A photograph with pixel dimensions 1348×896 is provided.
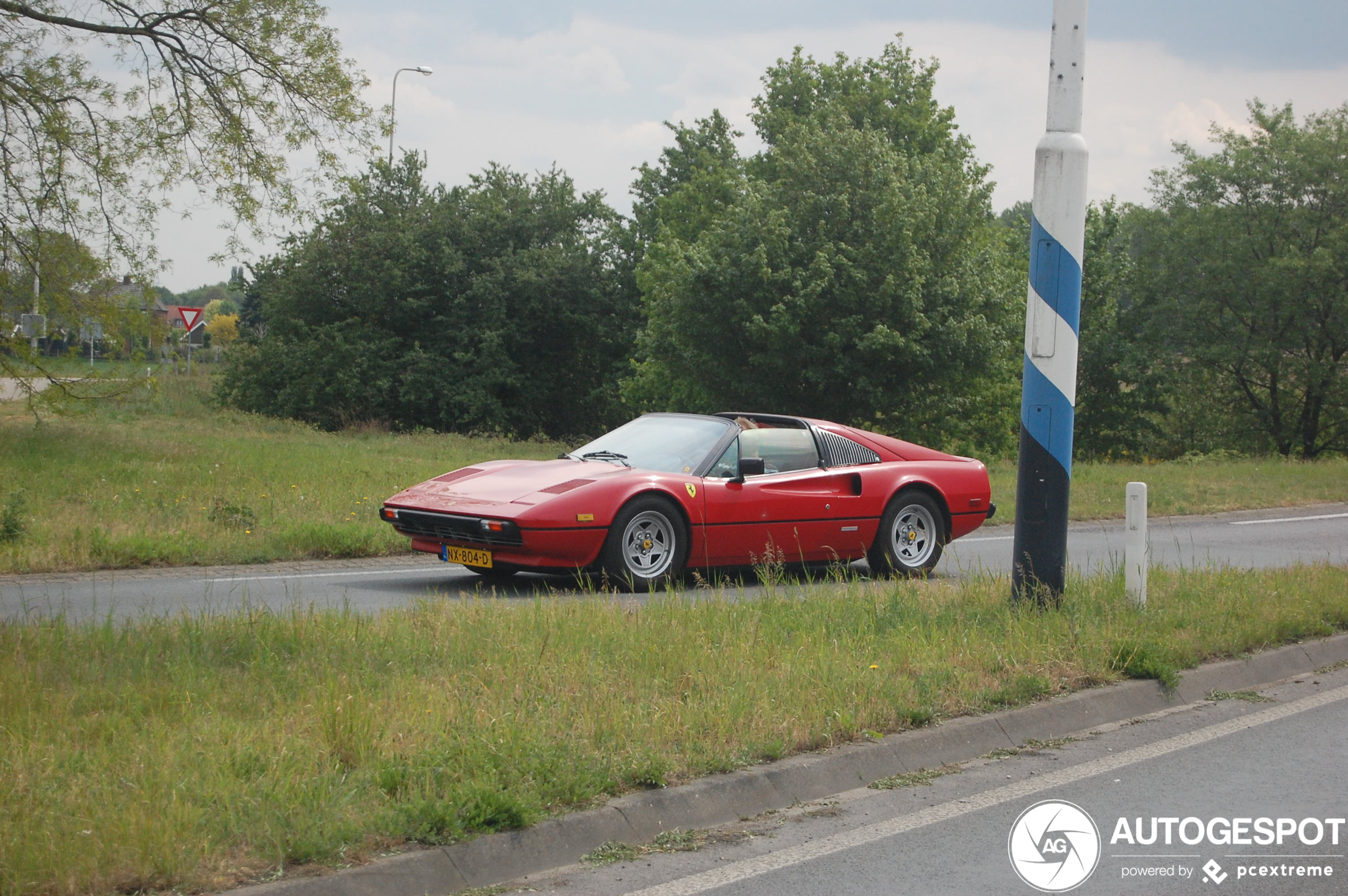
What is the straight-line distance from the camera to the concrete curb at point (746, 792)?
12.1 ft

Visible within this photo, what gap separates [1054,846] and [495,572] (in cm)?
663

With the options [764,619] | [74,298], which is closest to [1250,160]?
[74,298]

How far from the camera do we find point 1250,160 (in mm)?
43156

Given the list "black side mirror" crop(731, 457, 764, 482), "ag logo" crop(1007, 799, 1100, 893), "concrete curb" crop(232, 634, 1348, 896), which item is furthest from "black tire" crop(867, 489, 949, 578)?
"ag logo" crop(1007, 799, 1100, 893)

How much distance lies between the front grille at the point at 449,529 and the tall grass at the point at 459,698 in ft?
4.05

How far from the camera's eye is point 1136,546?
303 inches

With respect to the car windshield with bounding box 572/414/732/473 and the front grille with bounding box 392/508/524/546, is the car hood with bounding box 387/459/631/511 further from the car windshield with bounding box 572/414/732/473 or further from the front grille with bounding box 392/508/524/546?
the car windshield with bounding box 572/414/732/473

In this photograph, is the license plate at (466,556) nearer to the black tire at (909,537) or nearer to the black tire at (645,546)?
the black tire at (645,546)

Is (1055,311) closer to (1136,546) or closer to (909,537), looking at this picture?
(1136,546)

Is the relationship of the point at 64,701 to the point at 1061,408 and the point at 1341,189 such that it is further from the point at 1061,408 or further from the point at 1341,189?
the point at 1341,189

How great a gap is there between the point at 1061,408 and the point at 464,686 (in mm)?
3993

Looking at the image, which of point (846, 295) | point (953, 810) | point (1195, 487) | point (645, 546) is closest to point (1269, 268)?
point (846, 295)

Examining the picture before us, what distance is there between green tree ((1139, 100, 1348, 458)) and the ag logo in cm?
4230

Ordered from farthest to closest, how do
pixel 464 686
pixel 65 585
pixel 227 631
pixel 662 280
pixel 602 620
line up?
pixel 662 280 < pixel 65 585 < pixel 602 620 < pixel 227 631 < pixel 464 686
